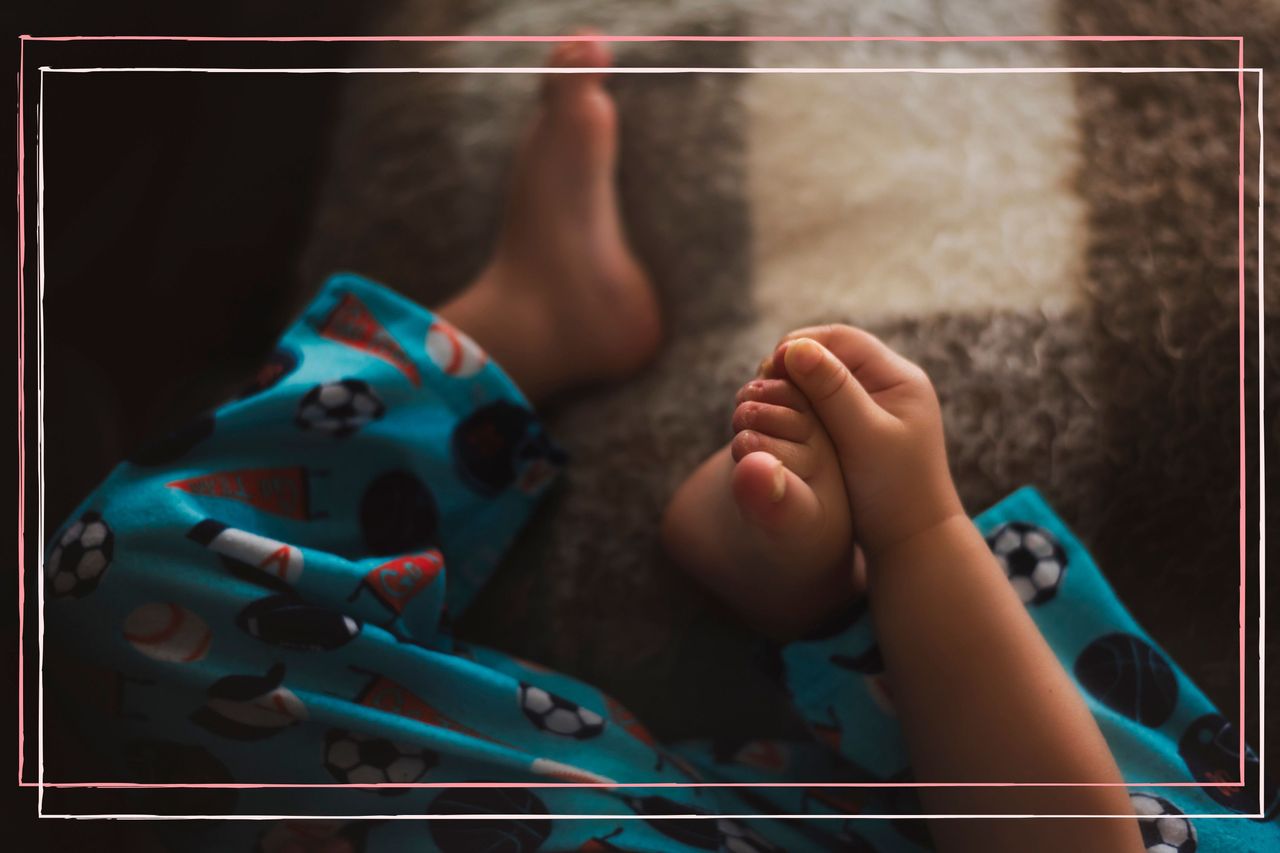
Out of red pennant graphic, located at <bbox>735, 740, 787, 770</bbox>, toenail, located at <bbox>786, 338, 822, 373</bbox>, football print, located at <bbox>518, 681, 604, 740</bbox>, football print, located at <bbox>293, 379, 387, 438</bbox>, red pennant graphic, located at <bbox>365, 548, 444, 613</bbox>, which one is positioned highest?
toenail, located at <bbox>786, 338, 822, 373</bbox>

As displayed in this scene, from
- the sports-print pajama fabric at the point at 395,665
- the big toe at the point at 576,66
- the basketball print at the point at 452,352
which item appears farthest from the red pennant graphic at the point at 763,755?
the big toe at the point at 576,66

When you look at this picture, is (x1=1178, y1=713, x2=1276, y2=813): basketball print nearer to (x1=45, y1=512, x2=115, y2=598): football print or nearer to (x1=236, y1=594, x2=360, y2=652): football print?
(x1=236, y1=594, x2=360, y2=652): football print

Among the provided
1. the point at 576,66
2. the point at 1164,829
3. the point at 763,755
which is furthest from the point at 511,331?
the point at 1164,829

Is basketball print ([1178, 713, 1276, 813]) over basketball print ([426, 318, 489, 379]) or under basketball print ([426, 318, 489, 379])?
under

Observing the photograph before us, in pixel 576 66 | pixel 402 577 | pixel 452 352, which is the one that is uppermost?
pixel 576 66

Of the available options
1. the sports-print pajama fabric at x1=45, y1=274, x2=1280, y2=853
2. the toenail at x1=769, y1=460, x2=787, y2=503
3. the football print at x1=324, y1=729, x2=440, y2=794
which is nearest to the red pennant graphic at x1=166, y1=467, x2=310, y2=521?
the sports-print pajama fabric at x1=45, y1=274, x2=1280, y2=853

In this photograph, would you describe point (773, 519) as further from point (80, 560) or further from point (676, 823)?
point (80, 560)

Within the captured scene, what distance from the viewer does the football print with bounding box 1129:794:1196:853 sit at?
0.38m

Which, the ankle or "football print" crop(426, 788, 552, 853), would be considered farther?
the ankle

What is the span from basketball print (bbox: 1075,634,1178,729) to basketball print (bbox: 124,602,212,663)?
0.38 m

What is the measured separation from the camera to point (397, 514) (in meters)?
0.45

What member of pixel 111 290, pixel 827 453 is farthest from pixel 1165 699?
pixel 111 290

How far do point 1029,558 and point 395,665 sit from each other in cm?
29

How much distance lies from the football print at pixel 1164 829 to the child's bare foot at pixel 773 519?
0.14 m
